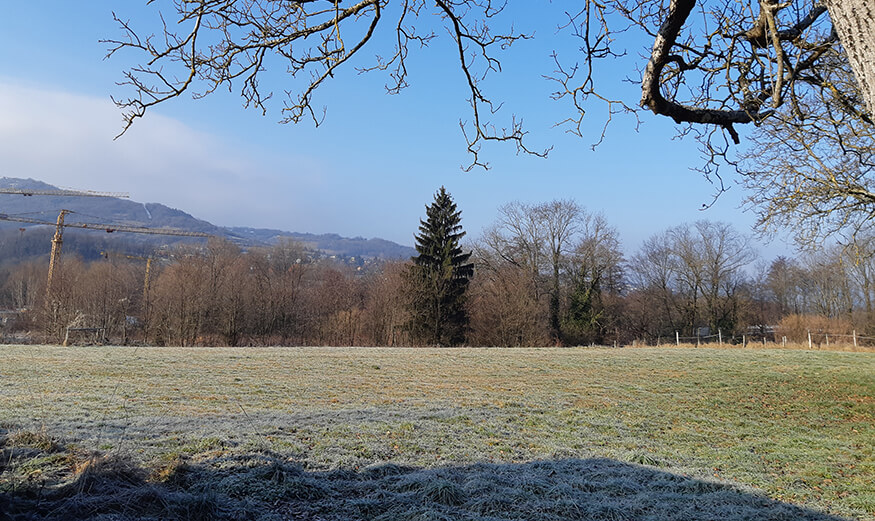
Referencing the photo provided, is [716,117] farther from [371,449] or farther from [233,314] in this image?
[233,314]

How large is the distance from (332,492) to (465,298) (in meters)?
32.3

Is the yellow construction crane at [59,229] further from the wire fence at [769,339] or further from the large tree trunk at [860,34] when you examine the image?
the wire fence at [769,339]

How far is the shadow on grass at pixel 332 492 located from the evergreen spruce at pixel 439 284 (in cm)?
3091

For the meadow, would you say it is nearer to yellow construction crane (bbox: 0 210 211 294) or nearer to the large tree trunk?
the large tree trunk

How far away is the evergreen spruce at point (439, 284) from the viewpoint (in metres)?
36.2

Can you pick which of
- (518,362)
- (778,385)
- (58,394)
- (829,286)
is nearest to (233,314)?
(518,362)

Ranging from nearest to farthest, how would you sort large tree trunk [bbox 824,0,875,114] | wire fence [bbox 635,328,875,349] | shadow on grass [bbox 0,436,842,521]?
large tree trunk [bbox 824,0,875,114]
shadow on grass [bbox 0,436,842,521]
wire fence [bbox 635,328,875,349]

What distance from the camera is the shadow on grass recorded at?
3.35 metres

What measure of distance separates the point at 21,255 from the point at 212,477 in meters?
90.6

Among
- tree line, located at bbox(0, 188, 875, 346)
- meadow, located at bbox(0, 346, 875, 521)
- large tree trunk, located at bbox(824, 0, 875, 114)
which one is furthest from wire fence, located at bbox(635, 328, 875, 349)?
large tree trunk, located at bbox(824, 0, 875, 114)

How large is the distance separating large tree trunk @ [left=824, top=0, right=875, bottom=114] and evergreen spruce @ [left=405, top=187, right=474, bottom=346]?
34074 millimetres

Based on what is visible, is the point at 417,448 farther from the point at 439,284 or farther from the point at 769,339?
the point at 769,339

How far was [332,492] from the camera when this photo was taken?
420cm

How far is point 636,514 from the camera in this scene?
165 inches
